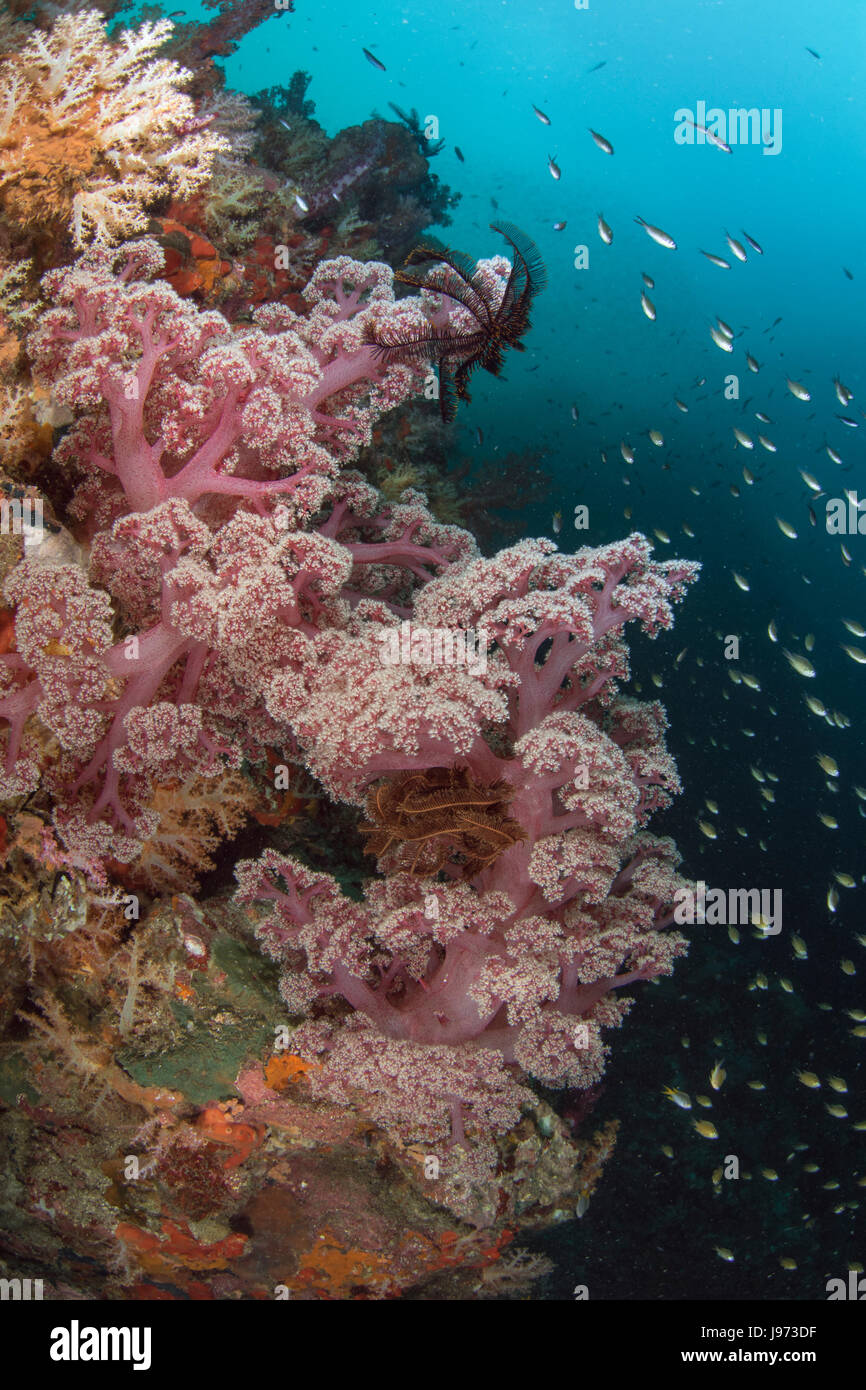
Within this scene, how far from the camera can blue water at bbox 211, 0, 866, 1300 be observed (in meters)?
8.26

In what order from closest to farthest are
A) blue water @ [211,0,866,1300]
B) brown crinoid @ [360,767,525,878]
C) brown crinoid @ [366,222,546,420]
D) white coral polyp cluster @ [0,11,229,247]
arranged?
brown crinoid @ [360,767,525,878], brown crinoid @ [366,222,546,420], white coral polyp cluster @ [0,11,229,247], blue water @ [211,0,866,1300]

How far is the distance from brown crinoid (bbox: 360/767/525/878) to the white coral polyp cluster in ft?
12.7

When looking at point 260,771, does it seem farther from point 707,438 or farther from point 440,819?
point 707,438

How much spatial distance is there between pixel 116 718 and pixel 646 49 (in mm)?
23822

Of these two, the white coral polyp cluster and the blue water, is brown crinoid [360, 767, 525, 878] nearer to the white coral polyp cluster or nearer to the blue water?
the white coral polyp cluster

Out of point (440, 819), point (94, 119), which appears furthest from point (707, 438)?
point (440, 819)

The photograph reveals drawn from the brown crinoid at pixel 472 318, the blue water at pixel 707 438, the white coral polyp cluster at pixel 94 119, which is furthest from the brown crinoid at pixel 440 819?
the blue water at pixel 707 438

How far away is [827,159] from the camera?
1661 centimetres

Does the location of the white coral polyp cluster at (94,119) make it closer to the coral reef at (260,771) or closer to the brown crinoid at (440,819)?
the coral reef at (260,771)

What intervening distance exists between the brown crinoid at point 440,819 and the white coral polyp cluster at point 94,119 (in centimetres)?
387

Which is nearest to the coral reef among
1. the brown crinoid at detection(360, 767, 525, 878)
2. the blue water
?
the brown crinoid at detection(360, 767, 525, 878)

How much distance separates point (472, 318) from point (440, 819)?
3171mm
